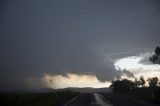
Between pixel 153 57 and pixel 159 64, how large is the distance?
2.41 m

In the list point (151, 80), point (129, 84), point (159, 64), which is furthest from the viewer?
point (151, 80)

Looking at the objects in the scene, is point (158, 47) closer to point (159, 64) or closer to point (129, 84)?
point (159, 64)

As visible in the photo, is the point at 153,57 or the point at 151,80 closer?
the point at 153,57

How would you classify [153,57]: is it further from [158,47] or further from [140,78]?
[140,78]

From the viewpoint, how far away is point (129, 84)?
501 ft

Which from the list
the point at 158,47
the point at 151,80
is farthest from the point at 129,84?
the point at 158,47

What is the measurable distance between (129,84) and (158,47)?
73363 millimetres

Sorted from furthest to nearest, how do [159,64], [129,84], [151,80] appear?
1. [151,80]
2. [129,84]
3. [159,64]

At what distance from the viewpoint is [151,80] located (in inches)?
6491

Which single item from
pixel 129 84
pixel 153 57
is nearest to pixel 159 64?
pixel 153 57

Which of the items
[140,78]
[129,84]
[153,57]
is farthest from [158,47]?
[140,78]

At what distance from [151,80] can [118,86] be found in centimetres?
2231

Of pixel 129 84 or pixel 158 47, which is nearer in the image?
pixel 158 47

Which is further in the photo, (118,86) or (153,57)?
(118,86)
